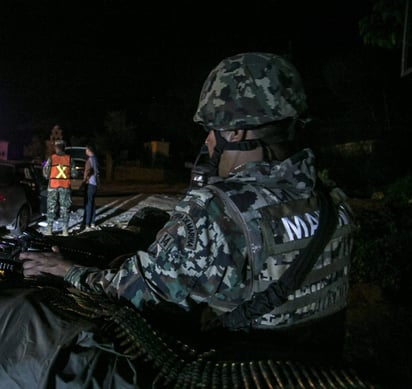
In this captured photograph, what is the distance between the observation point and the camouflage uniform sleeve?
1.54 m

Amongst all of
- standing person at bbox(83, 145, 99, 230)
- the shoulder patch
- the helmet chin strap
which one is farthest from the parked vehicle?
the shoulder patch

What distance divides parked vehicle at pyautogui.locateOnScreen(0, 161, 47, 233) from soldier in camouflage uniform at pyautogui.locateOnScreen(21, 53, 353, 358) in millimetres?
7412

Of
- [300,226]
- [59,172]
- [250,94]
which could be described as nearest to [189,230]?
[300,226]

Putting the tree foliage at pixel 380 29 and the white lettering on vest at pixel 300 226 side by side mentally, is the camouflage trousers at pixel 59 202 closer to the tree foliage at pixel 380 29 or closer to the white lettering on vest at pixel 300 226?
the tree foliage at pixel 380 29

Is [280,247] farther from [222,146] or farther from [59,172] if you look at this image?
[59,172]

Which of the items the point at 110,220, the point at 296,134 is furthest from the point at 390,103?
the point at 296,134

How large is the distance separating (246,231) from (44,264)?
78cm

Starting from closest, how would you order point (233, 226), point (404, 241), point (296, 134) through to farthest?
point (233, 226)
point (296, 134)
point (404, 241)

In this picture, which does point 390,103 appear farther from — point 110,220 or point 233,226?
point 233,226

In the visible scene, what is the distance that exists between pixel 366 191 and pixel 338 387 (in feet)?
45.5

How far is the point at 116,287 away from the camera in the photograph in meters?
1.60

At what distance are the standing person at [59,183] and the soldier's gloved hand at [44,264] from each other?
733 cm

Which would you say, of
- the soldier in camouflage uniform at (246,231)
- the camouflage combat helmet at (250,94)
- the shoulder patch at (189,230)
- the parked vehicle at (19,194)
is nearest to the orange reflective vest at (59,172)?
the parked vehicle at (19,194)

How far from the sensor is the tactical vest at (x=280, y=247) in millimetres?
1613
